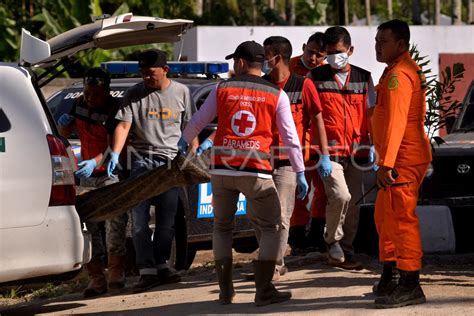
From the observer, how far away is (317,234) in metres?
10.5

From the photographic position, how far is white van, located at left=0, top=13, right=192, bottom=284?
7.39 meters

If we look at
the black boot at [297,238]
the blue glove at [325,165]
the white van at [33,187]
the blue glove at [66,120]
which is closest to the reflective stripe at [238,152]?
the white van at [33,187]

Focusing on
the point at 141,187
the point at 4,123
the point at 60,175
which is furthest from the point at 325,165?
the point at 4,123

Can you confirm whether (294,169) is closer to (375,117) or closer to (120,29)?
(375,117)

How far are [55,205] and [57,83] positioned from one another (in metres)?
14.6

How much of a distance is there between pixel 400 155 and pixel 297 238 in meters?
2.85

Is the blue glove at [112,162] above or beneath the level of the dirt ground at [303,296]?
above

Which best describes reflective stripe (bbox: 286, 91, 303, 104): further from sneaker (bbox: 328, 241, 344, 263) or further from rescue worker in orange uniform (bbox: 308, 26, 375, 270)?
sneaker (bbox: 328, 241, 344, 263)

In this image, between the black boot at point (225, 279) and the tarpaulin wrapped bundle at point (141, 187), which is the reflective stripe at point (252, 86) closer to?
the tarpaulin wrapped bundle at point (141, 187)

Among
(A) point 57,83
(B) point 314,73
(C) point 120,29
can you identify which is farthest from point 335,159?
(A) point 57,83

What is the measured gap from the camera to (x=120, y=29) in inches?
336

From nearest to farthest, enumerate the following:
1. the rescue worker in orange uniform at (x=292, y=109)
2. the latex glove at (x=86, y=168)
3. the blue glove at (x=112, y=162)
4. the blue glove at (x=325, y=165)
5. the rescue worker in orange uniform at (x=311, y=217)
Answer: the rescue worker in orange uniform at (x=292, y=109)
the latex glove at (x=86, y=168)
the blue glove at (x=112, y=162)
the blue glove at (x=325, y=165)
the rescue worker in orange uniform at (x=311, y=217)

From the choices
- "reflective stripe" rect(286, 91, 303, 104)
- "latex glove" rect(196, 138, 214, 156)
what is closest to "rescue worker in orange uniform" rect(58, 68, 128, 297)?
"latex glove" rect(196, 138, 214, 156)

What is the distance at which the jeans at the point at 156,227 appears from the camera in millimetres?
9516
